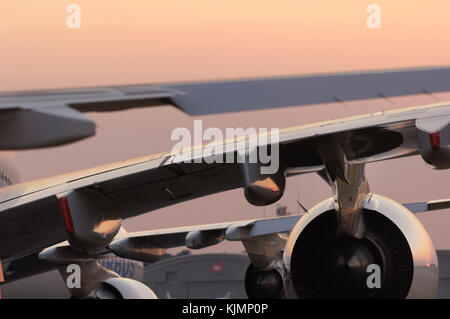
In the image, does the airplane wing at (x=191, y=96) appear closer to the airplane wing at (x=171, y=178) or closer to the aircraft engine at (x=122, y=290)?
the airplane wing at (x=171, y=178)

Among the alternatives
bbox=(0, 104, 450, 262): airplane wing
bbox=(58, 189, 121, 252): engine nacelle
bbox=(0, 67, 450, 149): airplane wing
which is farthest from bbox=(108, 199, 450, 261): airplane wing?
bbox=(0, 67, 450, 149): airplane wing

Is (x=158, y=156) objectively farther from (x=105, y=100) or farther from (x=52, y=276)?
(x=52, y=276)

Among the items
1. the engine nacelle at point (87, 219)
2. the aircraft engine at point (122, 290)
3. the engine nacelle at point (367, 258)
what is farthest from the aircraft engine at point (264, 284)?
the engine nacelle at point (87, 219)

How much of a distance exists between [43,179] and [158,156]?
81.5 inches

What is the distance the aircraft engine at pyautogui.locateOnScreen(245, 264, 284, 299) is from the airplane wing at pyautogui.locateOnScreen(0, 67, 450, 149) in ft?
52.9

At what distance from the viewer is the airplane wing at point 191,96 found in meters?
1.82

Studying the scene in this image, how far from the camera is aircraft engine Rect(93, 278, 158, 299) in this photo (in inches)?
528

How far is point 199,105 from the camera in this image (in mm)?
2070

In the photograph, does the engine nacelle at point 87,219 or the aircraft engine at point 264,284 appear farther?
the aircraft engine at point 264,284

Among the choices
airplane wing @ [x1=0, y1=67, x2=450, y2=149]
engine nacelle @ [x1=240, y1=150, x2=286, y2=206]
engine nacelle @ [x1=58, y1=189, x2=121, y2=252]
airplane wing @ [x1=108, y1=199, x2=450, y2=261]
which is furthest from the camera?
airplane wing @ [x1=108, y1=199, x2=450, y2=261]

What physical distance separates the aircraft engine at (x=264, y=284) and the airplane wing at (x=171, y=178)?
8.95 m

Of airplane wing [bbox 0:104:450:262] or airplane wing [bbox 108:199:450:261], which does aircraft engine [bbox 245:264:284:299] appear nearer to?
airplane wing [bbox 108:199:450:261]

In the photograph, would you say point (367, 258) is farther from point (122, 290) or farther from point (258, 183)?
point (122, 290)
